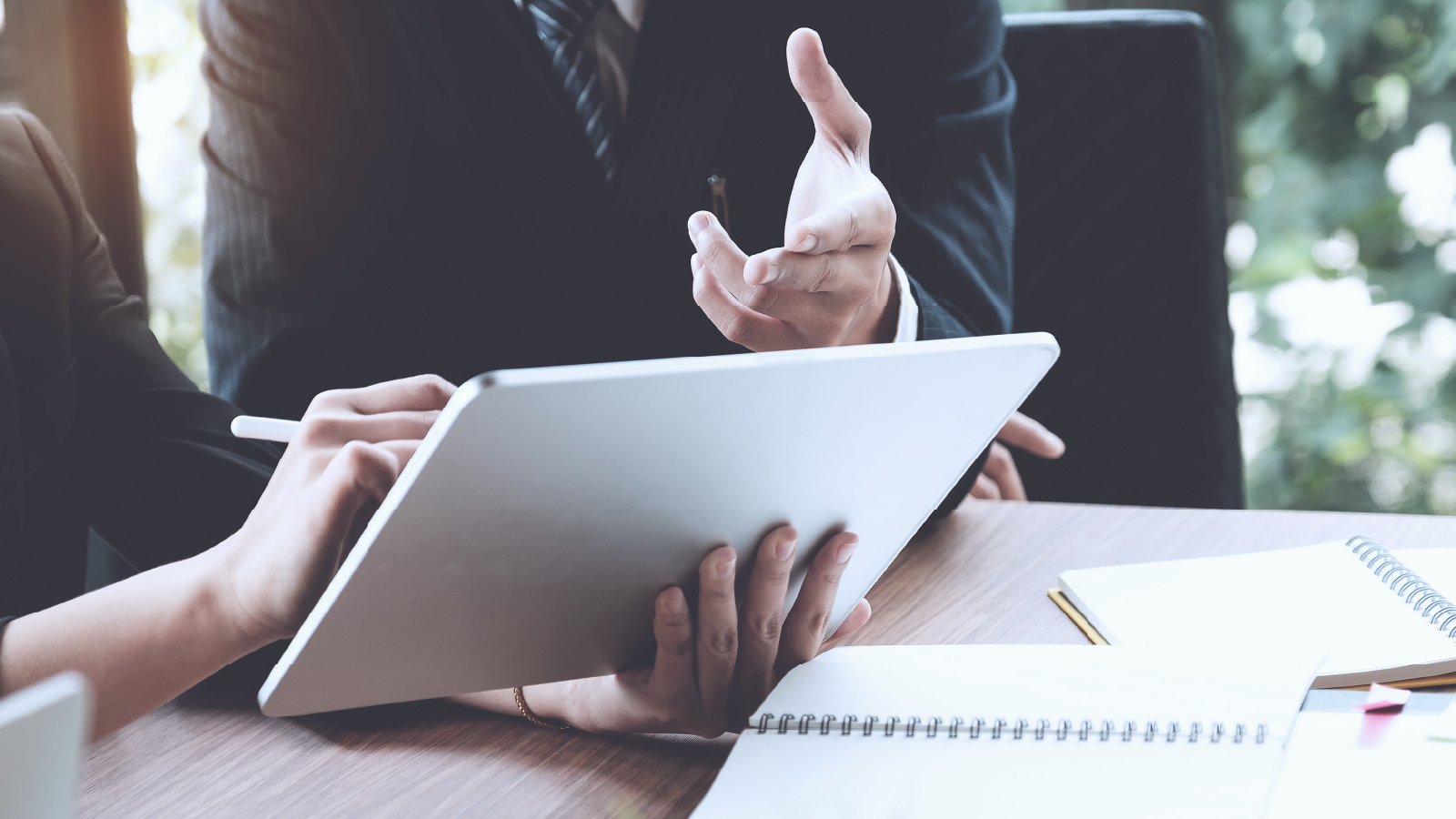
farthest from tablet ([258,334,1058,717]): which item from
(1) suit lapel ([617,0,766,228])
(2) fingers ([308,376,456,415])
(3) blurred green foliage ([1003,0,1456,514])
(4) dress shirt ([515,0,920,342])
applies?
(3) blurred green foliage ([1003,0,1456,514])

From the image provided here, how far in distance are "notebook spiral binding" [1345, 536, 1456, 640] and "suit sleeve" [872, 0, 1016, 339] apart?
13.9 inches

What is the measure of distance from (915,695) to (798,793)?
0.09 meters

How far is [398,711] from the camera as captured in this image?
52 cm

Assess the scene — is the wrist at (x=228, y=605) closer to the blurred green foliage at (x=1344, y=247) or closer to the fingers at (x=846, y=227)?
the fingers at (x=846, y=227)

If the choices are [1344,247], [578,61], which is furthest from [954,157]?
[1344,247]

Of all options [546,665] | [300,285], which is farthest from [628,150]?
→ [546,665]

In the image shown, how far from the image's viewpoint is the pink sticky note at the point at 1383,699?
1.53ft

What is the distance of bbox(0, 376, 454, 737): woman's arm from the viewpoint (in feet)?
1.37

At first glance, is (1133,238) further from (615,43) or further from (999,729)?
(999,729)

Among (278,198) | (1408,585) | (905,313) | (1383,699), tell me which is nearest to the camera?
(1383,699)

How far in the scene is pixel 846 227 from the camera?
22.3 inches

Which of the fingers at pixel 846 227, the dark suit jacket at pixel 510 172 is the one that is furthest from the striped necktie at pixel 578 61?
the fingers at pixel 846 227

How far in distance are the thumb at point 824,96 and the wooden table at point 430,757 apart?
28cm

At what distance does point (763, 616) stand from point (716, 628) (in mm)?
25
